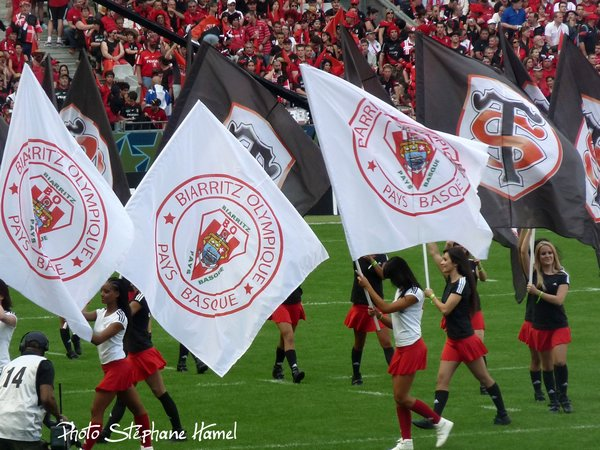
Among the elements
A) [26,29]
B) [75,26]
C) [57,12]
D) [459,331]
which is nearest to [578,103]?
[459,331]

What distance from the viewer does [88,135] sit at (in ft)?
50.4

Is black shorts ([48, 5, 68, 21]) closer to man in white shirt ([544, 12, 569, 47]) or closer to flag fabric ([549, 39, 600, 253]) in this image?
man in white shirt ([544, 12, 569, 47])

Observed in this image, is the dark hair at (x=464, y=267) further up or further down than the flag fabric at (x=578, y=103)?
further down

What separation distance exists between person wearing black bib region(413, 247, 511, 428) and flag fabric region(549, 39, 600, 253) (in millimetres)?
1776

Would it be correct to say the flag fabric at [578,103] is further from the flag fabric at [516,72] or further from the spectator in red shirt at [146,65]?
the spectator in red shirt at [146,65]

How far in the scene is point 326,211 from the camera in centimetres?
3144

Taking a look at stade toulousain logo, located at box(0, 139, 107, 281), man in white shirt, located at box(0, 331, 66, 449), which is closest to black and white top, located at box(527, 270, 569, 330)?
stade toulousain logo, located at box(0, 139, 107, 281)

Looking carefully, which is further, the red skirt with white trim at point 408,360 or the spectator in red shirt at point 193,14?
the spectator in red shirt at point 193,14

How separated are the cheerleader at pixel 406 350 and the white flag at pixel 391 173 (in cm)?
74

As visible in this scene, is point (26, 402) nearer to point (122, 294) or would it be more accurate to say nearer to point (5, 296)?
point (122, 294)

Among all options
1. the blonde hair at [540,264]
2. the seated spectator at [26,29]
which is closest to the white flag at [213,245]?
the blonde hair at [540,264]

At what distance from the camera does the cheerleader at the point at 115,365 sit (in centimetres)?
1306

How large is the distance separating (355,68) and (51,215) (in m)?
4.37

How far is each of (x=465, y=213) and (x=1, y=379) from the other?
4284mm
